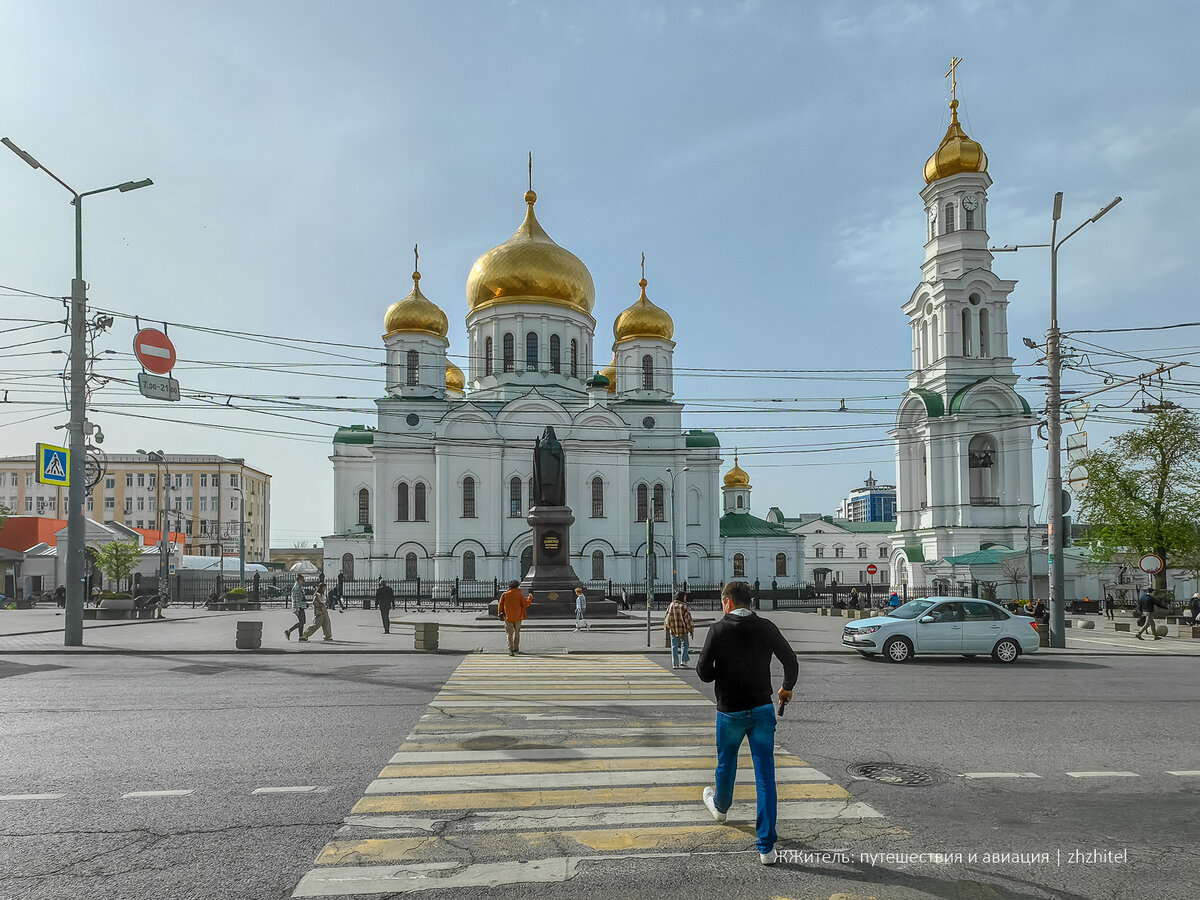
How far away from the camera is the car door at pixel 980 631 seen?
677 inches

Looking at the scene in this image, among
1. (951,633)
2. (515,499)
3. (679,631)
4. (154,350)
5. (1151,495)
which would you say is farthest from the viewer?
(515,499)

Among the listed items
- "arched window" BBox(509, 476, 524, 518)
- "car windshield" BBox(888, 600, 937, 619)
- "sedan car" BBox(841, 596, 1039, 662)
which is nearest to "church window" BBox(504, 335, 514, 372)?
"arched window" BBox(509, 476, 524, 518)

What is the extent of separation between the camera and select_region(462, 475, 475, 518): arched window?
5034cm

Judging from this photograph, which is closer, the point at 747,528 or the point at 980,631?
the point at 980,631

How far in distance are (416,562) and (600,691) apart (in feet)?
131

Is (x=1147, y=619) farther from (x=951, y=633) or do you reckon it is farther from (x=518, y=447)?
(x=518, y=447)

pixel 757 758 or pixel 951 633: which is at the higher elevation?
pixel 757 758

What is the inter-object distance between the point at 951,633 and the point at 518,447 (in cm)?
3643

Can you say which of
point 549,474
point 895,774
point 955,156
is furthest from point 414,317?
point 895,774

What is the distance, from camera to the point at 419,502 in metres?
52.1

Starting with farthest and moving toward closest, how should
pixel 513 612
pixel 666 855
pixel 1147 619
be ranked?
pixel 1147 619 < pixel 513 612 < pixel 666 855

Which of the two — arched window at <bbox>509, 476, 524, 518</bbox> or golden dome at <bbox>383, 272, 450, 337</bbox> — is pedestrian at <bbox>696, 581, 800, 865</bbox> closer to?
arched window at <bbox>509, 476, 524, 518</bbox>

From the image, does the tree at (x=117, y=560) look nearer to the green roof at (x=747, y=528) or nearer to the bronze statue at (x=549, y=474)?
the bronze statue at (x=549, y=474)

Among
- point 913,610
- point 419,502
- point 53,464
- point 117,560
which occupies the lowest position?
point 117,560
